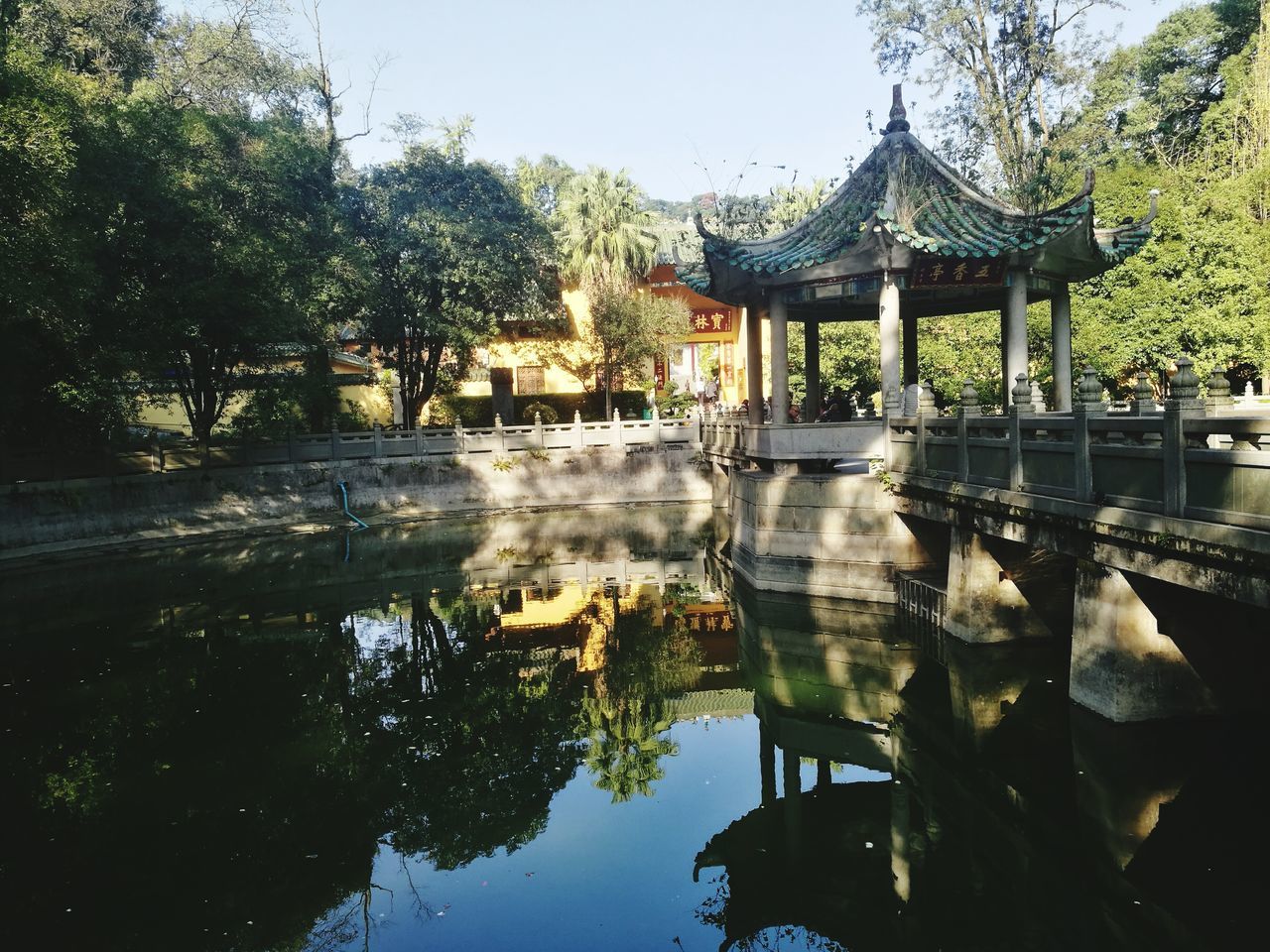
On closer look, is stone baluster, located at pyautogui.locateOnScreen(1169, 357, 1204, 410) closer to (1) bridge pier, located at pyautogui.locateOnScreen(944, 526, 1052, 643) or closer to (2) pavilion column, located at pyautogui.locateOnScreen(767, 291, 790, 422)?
(1) bridge pier, located at pyautogui.locateOnScreen(944, 526, 1052, 643)

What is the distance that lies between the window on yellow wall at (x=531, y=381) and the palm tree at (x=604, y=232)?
15.2 feet

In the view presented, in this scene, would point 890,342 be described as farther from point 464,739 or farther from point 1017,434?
point 464,739

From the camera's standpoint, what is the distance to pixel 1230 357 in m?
23.2

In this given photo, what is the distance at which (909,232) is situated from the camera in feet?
43.2

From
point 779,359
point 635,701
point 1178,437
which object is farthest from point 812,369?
point 1178,437

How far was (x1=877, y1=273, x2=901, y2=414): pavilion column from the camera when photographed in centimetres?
1392

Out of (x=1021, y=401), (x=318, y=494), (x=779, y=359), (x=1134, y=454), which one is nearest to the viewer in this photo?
(x=1134, y=454)

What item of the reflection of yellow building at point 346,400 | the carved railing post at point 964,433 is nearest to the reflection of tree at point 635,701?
the carved railing post at point 964,433

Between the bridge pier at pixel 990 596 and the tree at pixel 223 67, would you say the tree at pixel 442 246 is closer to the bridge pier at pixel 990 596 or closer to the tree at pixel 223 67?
the tree at pixel 223 67

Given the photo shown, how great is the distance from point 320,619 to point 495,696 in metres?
5.75

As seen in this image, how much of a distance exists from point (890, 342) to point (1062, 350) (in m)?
3.26

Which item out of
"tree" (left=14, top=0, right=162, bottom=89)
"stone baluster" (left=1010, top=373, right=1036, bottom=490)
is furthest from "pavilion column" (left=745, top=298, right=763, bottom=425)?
"tree" (left=14, top=0, right=162, bottom=89)

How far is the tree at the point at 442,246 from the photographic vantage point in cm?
2725

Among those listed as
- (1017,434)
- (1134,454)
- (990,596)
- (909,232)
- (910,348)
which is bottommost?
(990,596)
